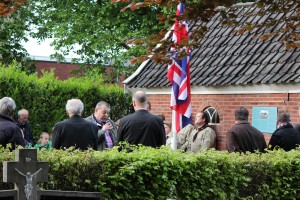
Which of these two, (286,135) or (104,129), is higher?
(104,129)

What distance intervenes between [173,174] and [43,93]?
9992mm

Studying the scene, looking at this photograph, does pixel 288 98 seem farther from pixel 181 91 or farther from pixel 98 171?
pixel 98 171

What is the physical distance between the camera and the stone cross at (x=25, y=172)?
7215 mm

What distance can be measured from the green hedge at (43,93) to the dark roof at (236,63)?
179cm

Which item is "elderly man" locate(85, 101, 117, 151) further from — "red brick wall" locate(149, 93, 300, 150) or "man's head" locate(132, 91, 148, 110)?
"red brick wall" locate(149, 93, 300, 150)

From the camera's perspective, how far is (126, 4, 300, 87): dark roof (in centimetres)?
1717

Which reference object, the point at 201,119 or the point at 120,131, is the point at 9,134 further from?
the point at 201,119

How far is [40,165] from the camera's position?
744 centimetres

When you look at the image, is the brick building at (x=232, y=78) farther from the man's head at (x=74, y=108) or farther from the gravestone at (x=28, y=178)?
the gravestone at (x=28, y=178)

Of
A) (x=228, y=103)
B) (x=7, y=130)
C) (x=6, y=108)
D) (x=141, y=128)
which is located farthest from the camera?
(x=228, y=103)

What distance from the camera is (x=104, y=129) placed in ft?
38.9

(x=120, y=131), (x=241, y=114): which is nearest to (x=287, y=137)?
(x=241, y=114)

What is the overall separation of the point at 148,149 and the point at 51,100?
9798mm


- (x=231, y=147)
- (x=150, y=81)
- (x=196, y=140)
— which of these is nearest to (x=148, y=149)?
(x=231, y=147)
